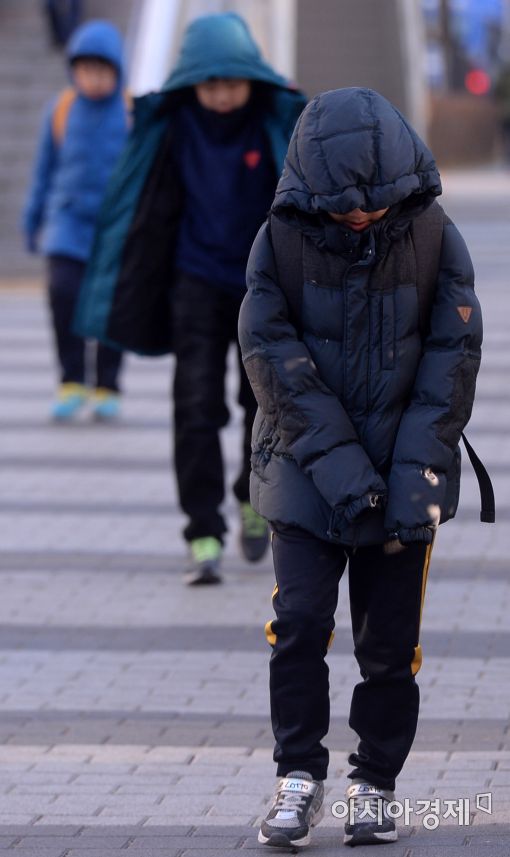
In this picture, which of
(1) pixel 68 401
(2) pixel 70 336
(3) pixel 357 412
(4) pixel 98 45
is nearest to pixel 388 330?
(3) pixel 357 412

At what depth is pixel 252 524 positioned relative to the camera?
6895 millimetres

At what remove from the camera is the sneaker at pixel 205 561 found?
662 cm

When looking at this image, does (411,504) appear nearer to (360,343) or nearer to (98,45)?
(360,343)

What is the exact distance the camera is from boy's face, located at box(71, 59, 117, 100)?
945cm

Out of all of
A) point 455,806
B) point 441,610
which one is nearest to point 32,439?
point 441,610

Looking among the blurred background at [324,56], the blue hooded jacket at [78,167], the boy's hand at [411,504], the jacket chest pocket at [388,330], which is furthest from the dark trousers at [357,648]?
the blurred background at [324,56]

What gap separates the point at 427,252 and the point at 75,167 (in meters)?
6.00

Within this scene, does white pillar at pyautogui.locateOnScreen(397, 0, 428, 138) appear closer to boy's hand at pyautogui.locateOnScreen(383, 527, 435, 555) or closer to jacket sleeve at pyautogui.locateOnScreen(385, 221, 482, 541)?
jacket sleeve at pyautogui.locateOnScreen(385, 221, 482, 541)

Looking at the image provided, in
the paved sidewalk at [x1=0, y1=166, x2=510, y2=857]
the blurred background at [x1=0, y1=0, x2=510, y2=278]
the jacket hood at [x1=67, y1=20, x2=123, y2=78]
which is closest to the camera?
the paved sidewalk at [x1=0, y1=166, x2=510, y2=857]

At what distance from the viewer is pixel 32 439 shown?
978 cm

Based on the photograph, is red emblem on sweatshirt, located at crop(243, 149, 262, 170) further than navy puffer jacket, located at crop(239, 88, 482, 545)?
Yes

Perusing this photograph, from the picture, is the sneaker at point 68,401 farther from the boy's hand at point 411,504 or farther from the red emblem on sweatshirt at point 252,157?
the boy's hand at point 411,504

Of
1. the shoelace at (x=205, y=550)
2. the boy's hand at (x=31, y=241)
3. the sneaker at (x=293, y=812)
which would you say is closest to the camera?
the sneaker at (x=293, y=812)

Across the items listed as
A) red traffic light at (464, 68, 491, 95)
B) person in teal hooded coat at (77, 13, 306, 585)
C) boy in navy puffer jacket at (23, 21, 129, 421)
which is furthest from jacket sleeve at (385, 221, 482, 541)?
red traffic light at (464, 68, 491, 95)
